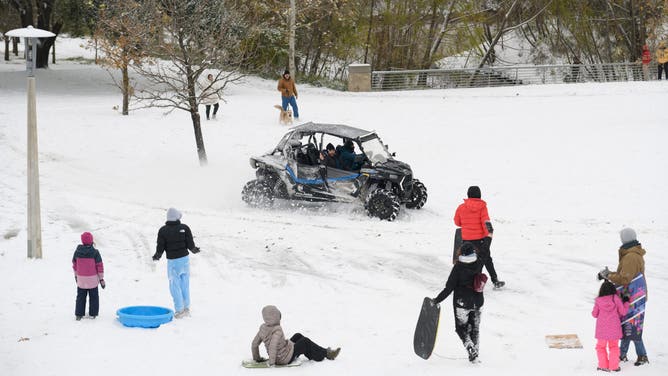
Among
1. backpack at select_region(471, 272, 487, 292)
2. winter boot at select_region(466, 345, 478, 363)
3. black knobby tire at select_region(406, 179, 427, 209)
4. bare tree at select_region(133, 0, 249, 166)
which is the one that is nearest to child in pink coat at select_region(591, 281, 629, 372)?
backpack at select_region(471, 272, 487, 292)

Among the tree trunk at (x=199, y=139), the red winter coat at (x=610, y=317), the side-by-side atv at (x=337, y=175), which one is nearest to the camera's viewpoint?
the red winter coat at (x=610, y=317)

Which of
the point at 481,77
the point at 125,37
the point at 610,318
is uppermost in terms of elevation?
the point at 125,37

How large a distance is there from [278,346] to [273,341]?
5.0 inches

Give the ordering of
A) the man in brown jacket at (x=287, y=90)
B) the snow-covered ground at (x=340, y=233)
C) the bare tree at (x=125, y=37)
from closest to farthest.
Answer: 1. the snow-covered ground at (x=340, y=233)
2. the bare tree at (x=125, y=37)
3. the man in brown jacket at (x=287, y=90)

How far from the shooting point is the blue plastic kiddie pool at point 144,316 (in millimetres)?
11078

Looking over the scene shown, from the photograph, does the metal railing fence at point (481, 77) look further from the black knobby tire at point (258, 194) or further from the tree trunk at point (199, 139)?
the black knobby tire at point (258, 194)

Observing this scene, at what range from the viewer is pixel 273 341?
965cm

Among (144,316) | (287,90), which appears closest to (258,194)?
(144,316)

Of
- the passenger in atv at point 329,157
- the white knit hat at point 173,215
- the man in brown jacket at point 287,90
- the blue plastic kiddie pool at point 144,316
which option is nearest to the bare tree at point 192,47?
the man in brown jacket at point 287,90

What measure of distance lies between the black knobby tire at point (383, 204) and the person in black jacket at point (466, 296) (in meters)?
6.64

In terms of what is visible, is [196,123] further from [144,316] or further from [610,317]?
[610,317]

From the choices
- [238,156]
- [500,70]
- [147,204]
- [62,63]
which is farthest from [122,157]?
[62,63]

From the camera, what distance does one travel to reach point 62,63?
45.1 m

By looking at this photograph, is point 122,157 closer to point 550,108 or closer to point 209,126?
point 209,126
